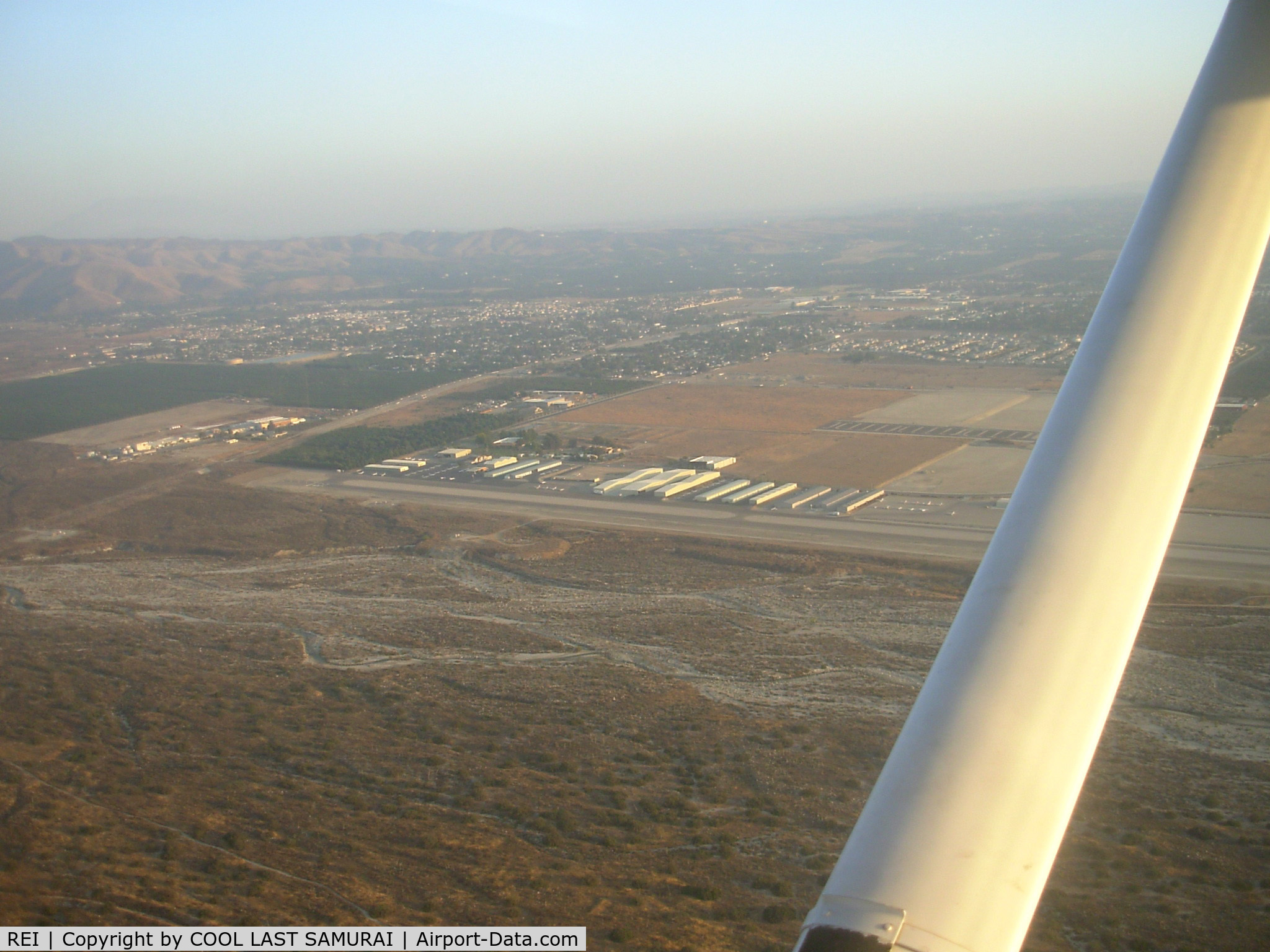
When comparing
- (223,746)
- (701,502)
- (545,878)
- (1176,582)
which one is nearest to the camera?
(545,878)

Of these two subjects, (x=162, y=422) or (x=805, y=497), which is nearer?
(x=805, y=497)

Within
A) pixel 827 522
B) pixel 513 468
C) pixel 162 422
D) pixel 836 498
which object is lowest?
pixel 827 522

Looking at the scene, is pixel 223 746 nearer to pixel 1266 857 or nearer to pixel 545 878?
pixel 545 878

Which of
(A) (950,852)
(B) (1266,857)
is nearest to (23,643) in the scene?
(B) (1266,857)

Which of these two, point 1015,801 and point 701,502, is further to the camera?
point 701,502

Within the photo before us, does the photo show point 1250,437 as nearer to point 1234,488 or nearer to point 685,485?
point 1234,488

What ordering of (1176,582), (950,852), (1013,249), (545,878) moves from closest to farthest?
(950,852) → (545,878) → (1176,582) → (1013,249)

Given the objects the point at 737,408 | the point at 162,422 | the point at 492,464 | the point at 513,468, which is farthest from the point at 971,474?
the point at 162,422
